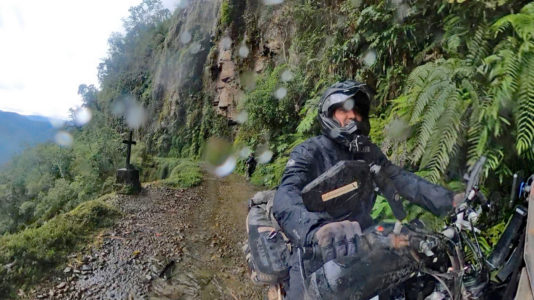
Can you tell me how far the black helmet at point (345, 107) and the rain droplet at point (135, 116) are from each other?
35283 mm

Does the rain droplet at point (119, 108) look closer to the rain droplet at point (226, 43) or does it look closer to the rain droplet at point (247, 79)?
the rain droplet at point (226, 43)

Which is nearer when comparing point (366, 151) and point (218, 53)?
point (366, 151)

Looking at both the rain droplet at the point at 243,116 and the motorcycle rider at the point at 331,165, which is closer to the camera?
the motorcycle rider at the point at 331,165

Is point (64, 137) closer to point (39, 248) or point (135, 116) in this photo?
point (135, 116)

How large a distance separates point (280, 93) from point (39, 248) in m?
9.62

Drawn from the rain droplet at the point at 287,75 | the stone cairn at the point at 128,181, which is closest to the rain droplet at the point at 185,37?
the rain droplet at the point at 287,75

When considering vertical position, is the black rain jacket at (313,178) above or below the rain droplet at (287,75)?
below

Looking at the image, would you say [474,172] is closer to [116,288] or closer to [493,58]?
[493,58]

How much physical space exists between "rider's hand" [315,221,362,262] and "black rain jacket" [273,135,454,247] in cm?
21

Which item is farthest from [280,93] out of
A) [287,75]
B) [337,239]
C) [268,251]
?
[337,239]

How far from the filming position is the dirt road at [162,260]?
4.46 meters

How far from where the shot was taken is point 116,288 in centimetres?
455

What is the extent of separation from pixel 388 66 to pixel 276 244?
539cm

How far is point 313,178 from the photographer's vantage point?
192 cm
